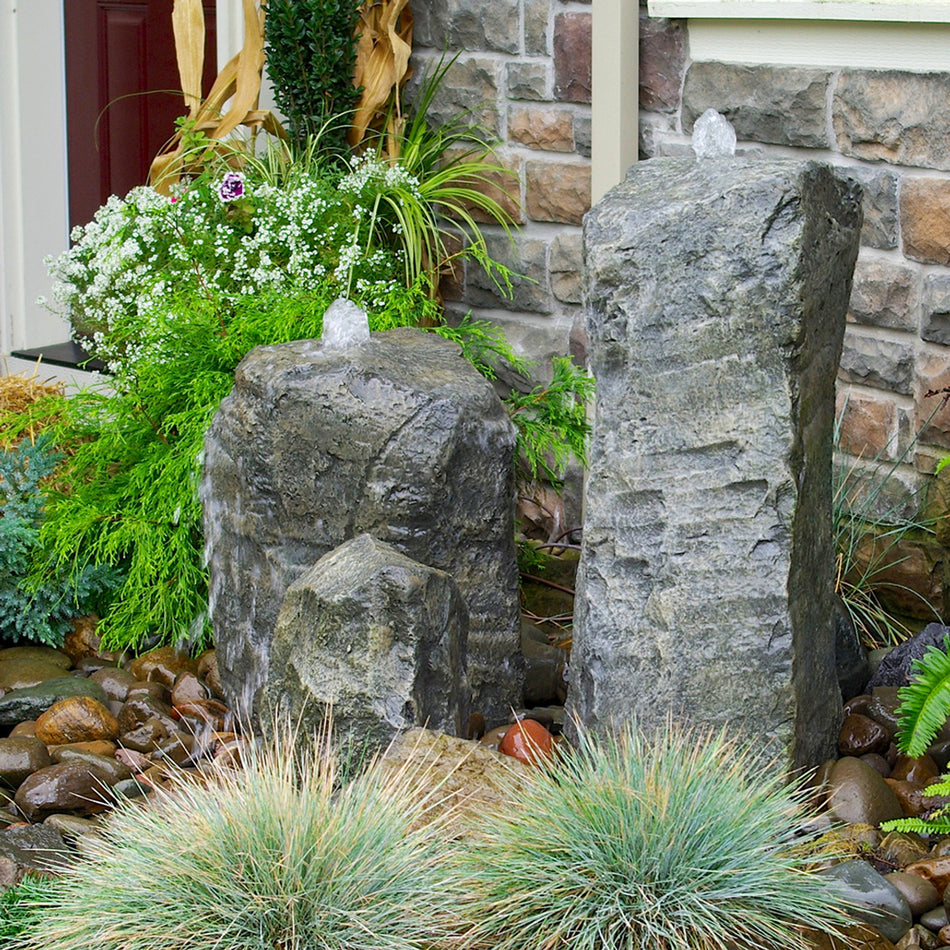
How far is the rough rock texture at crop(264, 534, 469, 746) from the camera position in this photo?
306cm

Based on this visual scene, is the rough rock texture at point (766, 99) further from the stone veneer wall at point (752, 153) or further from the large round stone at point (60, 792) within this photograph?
the large round stone at point (60, 792)

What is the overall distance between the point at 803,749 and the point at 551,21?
3.13 m

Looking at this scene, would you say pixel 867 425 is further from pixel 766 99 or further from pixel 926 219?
pixel 766 99

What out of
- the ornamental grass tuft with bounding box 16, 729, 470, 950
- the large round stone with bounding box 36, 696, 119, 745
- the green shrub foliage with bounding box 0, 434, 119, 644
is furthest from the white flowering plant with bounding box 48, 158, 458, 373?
the ornamental grass tuft with bounding box 16, 729, 470, 950

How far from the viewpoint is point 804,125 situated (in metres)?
4.54

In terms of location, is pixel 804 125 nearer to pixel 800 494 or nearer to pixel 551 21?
pixel 551 21

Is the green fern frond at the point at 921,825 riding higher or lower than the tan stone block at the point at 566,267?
lower

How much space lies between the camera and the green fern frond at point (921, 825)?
9.52 ft

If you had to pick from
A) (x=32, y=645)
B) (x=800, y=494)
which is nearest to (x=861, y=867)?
(x=800, y=494)

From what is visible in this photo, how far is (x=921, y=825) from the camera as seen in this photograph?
2.90 m

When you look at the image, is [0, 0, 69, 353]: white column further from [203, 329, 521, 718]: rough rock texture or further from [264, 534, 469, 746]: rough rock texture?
[264, 534, 469, 746]: rough rock texture

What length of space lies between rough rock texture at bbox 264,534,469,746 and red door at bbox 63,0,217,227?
14.0 ft

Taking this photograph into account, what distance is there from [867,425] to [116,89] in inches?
170

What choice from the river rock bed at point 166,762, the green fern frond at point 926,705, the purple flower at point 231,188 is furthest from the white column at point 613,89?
the green fern frond at point 926,705
